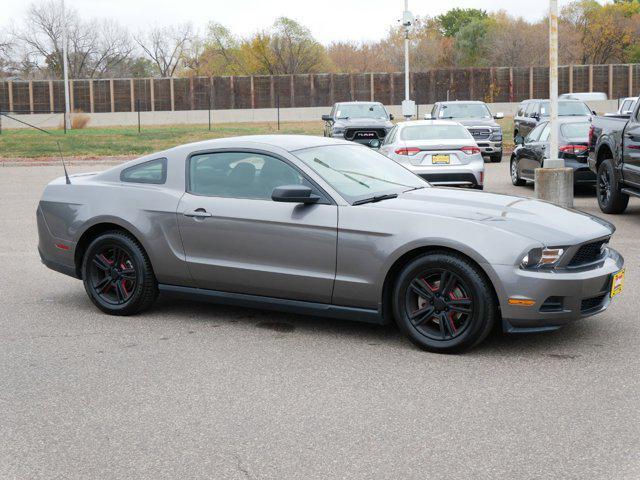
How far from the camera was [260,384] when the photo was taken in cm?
561

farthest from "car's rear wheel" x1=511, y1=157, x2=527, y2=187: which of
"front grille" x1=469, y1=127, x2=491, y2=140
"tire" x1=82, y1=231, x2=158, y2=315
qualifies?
"tire" x1=82, y1=231, x2=158, y2=315

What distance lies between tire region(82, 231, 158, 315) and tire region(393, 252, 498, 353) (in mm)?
2196

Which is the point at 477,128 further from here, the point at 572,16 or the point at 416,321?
the point at 572,16

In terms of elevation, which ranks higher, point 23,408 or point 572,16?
point 572,16

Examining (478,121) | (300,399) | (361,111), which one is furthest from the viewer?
(361,111)

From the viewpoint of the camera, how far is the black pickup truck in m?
12.4

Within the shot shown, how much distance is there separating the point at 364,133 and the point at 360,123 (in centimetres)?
41

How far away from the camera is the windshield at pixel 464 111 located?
26.6 meters

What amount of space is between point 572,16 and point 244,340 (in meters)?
99.4

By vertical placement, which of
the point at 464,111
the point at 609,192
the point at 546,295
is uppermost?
the point at 464,111

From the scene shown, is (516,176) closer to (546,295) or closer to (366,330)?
(366,330)

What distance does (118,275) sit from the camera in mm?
7520

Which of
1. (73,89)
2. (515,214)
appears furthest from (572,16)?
(515,214)

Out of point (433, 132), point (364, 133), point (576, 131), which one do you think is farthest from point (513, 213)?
point (364, 133)
